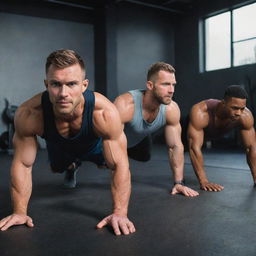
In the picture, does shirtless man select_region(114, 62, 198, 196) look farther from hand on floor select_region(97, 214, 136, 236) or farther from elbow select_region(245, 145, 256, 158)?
hand on floor select_region(97, 214, 136, 236)

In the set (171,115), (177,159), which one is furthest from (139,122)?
(177,159)

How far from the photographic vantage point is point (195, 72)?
7262 millimetres

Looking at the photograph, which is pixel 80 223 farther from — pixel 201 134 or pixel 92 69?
pixel 92 69

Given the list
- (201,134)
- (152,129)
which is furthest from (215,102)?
Result: (152,129)

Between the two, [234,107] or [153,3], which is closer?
[234,107]

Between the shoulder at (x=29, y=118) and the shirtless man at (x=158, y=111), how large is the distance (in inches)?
32.0

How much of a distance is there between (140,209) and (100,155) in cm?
47

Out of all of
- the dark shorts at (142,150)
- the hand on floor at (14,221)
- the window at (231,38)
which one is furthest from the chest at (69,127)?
the window at (231,38)

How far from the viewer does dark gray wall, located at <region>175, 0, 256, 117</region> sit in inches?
253

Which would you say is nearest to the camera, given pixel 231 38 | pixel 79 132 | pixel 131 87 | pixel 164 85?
pixel 79 132

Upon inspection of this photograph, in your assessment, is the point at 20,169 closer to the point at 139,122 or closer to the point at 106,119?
the point at 106,119

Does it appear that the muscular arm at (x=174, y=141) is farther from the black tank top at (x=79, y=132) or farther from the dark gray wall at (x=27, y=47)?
the dark gray wall at (x=27, y=47)

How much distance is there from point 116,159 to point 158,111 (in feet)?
2.91

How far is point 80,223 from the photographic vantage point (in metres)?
1.62
